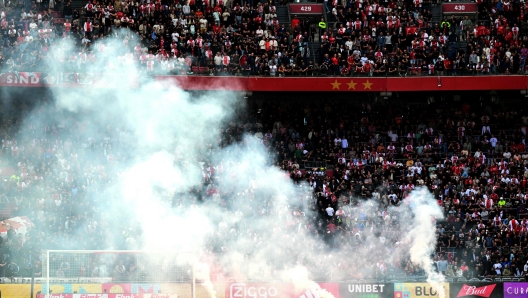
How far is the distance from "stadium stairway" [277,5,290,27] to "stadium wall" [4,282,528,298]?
14.2 m

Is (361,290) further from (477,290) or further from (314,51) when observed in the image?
(314,51)

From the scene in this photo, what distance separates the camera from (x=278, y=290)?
83.6 ft

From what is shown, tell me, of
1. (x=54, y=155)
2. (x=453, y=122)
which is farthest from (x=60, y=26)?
(x=453, y=122)

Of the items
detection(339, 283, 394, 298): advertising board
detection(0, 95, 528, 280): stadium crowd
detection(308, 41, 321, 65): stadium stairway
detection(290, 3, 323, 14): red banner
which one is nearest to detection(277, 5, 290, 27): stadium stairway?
detection(290, 3, 323, 14): red banner

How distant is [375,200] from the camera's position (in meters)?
29.8

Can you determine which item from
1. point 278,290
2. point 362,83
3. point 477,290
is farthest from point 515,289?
point 362,83

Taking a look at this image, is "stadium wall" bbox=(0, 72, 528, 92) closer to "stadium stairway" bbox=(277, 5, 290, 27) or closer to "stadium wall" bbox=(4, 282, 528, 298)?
"stadium stairway" bbox=(277, 5, 290, 27)

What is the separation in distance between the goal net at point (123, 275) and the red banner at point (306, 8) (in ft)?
50.5

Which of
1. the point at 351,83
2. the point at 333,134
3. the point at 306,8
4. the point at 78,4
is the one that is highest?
the point at 306,8

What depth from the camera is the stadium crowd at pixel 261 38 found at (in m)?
31.7

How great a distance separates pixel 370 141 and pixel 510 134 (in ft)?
17.8

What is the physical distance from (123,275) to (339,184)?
29.9 ft

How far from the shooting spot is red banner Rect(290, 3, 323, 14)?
37094 millimetres

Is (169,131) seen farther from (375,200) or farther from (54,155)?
(375,200)
